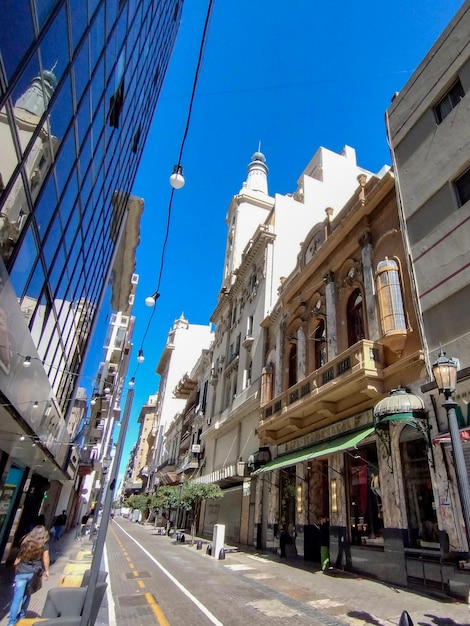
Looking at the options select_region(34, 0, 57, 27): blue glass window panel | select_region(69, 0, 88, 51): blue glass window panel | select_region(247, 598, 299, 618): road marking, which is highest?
select_region(69, 0, 88, 51): blue glass window panel

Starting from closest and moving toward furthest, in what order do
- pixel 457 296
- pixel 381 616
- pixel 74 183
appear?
pixel 381 616, pixel 74 183, pixel 457 296

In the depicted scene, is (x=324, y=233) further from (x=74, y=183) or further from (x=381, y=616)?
(x=381, y=616)

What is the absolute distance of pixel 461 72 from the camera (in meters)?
12.0

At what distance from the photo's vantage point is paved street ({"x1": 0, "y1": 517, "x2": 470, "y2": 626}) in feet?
24.1

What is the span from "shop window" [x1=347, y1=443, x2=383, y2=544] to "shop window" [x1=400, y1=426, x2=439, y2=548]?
1.22 meters

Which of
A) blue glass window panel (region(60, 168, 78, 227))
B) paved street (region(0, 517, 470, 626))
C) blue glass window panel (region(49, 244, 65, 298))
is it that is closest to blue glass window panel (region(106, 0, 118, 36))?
blue glass window panel (region(60, 168, 78, 227))

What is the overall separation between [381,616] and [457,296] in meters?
8.02

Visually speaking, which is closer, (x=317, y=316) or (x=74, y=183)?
(x=74, y=183)

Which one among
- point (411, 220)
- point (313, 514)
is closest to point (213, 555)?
point (313, 514)

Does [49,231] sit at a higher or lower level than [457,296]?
lower

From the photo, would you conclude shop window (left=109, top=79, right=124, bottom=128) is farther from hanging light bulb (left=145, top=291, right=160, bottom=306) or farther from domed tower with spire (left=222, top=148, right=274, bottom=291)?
domed tower with spire (left=222, top=148, right=274, bottom=291)

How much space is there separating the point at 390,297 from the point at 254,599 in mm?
9649

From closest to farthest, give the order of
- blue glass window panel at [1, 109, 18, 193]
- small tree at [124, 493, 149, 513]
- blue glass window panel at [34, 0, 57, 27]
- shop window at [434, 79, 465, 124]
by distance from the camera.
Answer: blue glass window panel at [34, 0, 57, 27] → blue glass window panel at [1, 109, 18, 193] → shop window at [434, 79, 465, 124] → small tree at [124, 493, 149, 513]

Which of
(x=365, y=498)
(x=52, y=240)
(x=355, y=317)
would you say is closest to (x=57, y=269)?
(x=52, y=240)
